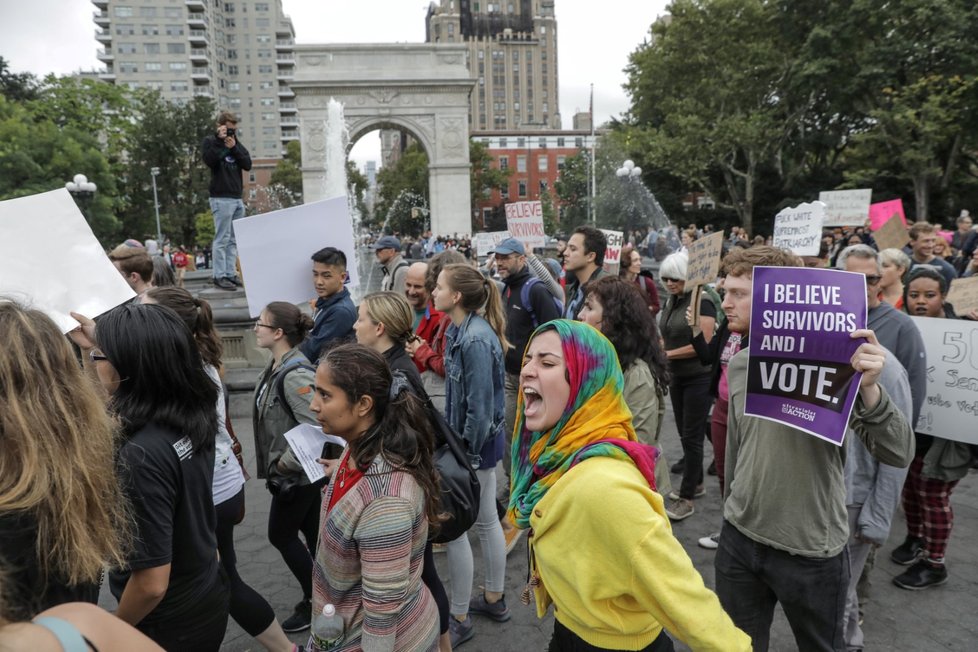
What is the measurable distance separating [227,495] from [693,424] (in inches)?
137

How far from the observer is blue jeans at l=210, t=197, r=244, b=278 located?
8.72 metres

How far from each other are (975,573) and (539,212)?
6.17 metres

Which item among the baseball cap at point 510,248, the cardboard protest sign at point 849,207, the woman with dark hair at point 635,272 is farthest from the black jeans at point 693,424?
the cardboard protest sign at point 849,207

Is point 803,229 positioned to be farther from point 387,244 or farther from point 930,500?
point 387,244

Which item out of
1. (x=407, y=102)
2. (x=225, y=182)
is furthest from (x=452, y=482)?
(x=407, y=102)

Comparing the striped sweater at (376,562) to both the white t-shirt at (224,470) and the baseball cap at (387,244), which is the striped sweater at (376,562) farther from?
the baseball cap at (387,244)

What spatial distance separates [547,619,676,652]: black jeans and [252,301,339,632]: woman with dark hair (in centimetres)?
171

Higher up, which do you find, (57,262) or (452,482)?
(57,262)

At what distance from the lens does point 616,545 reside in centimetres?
163

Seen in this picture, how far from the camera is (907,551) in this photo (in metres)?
4.39

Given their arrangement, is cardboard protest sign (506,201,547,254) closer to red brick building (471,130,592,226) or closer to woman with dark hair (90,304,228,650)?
woman with dark hair (90,304,228,650)

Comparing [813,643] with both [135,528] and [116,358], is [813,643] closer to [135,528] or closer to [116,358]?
[135,528]

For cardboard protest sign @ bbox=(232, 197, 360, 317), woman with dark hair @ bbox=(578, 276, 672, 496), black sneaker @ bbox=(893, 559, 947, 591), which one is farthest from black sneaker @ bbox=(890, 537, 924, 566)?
cardboard protest sign @ bbox=(232, 197, 360, 317)

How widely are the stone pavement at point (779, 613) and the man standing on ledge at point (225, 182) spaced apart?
4284mm
